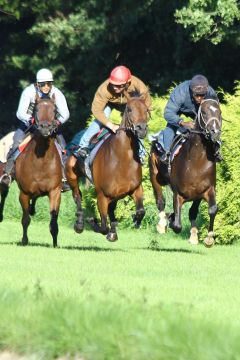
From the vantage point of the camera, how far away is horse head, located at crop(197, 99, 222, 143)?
60.0 feet

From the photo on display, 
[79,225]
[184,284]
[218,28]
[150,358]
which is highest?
[218,28]

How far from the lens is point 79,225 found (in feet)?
69.2

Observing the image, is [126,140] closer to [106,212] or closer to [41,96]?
[106,212]

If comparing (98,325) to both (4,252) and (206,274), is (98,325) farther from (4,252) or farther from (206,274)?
(4,252)

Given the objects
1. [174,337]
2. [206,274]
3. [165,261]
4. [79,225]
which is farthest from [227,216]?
[174,337]

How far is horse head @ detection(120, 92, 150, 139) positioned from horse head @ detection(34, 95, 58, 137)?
1.20 metres

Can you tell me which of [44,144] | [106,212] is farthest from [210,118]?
[44,144]

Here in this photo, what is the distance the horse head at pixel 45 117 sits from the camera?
19219 mm

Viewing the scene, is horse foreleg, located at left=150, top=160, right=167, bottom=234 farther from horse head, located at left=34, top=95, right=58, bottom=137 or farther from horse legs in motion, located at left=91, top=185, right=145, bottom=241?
horse head, located at left=34, top=95, right=58, bottom=137

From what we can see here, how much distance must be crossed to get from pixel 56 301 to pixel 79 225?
35.9 feet

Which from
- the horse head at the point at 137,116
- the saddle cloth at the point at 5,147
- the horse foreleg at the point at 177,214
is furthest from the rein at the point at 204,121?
the saddle cloth at the point at 5,147

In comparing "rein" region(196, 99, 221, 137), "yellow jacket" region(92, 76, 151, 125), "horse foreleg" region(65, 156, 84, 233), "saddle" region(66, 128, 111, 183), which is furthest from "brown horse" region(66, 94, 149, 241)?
"horse foreleg" region(65, 156, 84, 233)

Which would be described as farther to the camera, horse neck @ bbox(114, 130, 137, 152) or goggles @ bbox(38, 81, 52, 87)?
goggles @ bbox(38, 81, 52, 87)

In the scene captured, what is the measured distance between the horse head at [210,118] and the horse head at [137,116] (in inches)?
30.5
